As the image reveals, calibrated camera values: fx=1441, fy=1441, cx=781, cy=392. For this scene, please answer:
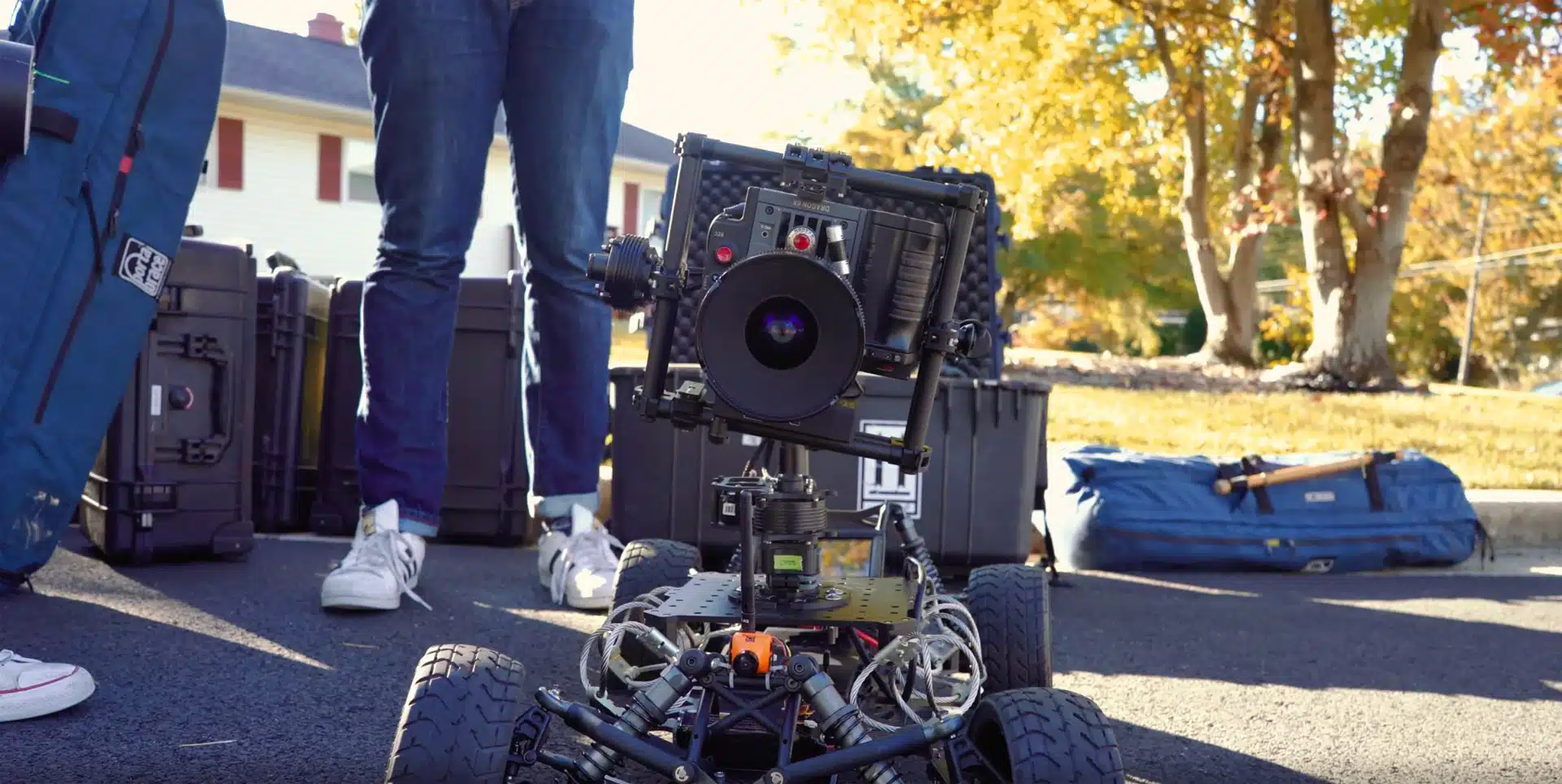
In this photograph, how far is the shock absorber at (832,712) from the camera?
1.66 metres

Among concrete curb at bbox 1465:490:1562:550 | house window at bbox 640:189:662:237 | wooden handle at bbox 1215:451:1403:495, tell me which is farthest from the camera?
house window at bbox 640:189:662:237

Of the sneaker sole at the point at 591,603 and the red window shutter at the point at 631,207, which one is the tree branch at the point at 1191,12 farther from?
the red window shutter at the point at 631,207

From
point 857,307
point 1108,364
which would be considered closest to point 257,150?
point 1108,364

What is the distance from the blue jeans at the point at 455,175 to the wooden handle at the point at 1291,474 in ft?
7.72

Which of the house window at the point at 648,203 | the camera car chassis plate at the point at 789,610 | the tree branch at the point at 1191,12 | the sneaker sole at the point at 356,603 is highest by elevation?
the tree branch at the point at 1191,12

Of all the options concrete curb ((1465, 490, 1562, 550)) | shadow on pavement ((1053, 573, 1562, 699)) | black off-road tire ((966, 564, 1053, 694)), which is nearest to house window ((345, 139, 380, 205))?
concrete curb ((1465, 490, 1562, 550))

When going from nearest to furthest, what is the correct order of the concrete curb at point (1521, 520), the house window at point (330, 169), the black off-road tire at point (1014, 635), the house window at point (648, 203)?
1. the black off-road tire at point (1014, 635)
2. the concrete curb at point (1521, 520)
3. the house window at point (330, 169)
4. the house window at point (648, 203)

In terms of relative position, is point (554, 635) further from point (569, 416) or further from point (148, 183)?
point (148, 183)

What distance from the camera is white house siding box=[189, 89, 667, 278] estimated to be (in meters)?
21.1

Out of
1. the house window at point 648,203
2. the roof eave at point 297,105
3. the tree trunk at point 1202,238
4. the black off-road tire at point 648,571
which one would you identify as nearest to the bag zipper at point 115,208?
the black off-road tire at point 648,571

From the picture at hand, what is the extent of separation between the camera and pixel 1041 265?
113 feet

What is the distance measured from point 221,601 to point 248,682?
2.56 feet

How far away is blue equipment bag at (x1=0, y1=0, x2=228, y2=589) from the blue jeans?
1.36 ft

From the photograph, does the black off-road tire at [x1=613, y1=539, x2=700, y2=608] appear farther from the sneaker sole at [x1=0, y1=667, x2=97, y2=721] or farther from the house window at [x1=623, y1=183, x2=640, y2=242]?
the house window at [x1=623, y1=183, x2=640, y2=242]
